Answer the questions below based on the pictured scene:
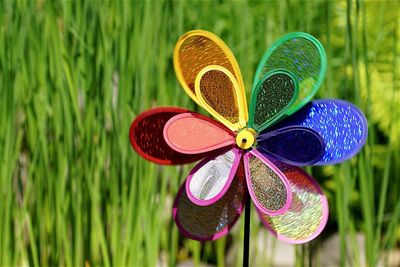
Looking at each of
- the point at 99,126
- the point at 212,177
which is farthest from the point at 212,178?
the point at 99,126

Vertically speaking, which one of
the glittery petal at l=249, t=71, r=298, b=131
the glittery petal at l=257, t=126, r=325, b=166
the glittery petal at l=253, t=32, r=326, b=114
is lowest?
the glittery petal at l=257, t=126, r=325, b=166

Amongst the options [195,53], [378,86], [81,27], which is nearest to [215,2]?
[81,27]

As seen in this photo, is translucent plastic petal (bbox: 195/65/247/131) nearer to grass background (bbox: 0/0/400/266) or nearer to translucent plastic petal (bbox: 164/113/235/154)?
translucent plastic petal (bbox: 164/113/235/154)

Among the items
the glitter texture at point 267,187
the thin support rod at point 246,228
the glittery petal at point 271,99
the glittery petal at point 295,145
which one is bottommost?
the thin support rod at point 246,228

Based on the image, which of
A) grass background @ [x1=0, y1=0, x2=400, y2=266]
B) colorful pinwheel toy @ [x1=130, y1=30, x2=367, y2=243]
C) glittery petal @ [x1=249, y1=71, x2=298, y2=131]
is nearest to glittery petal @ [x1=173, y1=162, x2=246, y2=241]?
colorful pinwheel toy @ [x1=130, y1=30, x2=367, y2=243]

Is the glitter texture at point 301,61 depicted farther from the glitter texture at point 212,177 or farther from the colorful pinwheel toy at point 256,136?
the glitter texture at point 212,177

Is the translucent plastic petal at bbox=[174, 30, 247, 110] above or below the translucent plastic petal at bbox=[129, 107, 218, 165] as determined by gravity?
above

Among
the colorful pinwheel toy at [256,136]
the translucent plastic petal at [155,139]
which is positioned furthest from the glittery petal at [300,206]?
the translucent plastic petal at [155,139]

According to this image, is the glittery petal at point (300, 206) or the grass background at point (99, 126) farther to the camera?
the grass background at point (99, 126)

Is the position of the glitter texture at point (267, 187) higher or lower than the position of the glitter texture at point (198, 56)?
lower
